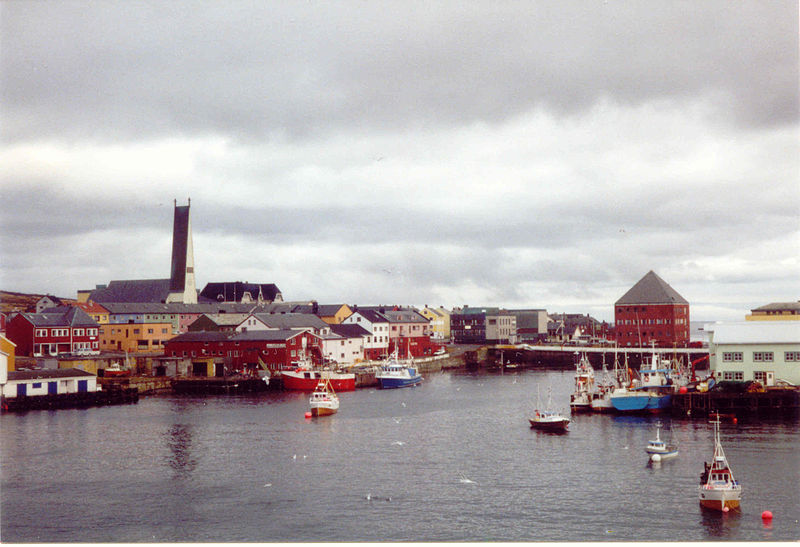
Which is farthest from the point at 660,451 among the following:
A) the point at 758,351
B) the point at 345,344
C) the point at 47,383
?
the point at 345,344

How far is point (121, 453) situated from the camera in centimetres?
3731

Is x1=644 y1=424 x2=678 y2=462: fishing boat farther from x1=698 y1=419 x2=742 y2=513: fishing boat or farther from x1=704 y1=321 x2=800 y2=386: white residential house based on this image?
x1=704 y1=321 x2=800 y2=386: white residential house

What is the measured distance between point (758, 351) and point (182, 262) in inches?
3659

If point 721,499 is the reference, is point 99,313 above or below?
above

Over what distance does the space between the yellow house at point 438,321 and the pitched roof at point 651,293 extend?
41029 millimetres

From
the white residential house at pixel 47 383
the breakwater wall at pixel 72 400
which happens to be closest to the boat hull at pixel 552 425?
the breakwater wall at pixel 72 400

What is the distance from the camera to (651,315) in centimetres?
11038

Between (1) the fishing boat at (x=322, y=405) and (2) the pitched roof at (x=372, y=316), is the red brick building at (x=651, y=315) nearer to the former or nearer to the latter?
(2) the pitched roof at (x=372, y=316)

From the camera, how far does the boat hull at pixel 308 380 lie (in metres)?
70.3

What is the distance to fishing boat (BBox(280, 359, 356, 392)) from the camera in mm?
70375

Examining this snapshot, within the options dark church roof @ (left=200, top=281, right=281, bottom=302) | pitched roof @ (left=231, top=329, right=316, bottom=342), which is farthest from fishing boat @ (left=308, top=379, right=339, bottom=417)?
dark church roof @ (left=200, top=281, right=281, bottom=302)

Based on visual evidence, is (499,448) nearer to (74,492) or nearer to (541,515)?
(541,515)

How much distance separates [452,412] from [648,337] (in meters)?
63.6

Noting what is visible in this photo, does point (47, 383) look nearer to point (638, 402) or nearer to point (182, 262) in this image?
point (638, 402)
